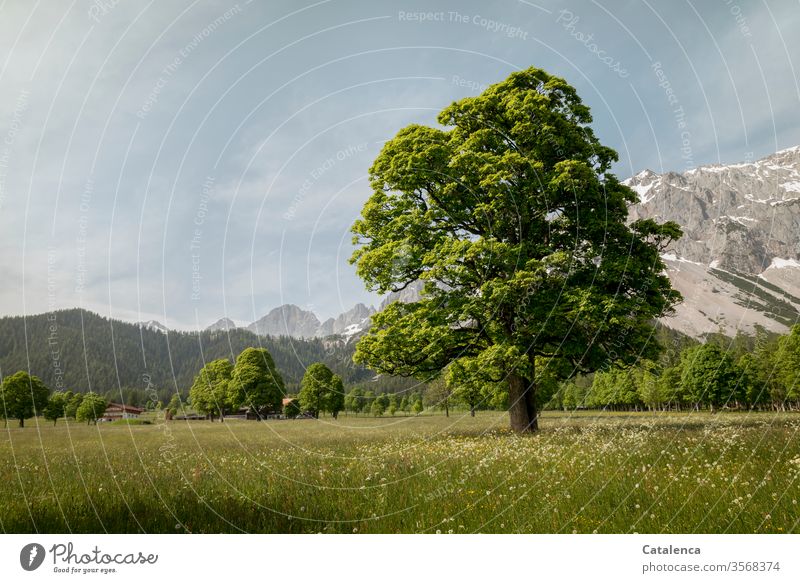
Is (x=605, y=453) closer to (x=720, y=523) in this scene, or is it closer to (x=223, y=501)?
(x=720, y=523)

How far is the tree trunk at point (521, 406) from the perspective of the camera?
1873cm

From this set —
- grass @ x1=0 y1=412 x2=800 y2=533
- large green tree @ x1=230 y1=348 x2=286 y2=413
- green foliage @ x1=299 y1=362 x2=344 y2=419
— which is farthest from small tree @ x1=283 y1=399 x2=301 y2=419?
grass @ x1=0 y1=412 x2=800 y2=533

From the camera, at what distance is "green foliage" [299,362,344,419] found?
71.4m

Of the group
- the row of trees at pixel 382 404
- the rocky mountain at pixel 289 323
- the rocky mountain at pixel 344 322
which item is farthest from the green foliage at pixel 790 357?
the rocky mountain at pixel 289 323

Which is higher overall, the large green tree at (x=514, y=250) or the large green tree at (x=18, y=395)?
the large green tree at (x=514, y=250)

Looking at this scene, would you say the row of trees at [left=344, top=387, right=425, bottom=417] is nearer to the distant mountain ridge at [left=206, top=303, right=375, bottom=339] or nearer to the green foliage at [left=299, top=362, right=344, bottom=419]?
the green foliage at [left=299, top=362, right=344, bottom=419]

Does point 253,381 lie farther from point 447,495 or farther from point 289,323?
point 447,495

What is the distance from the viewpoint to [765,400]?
9531cm

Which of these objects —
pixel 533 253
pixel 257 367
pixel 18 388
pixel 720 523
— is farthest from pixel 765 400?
pixel 18 388

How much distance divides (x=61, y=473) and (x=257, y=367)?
158ft

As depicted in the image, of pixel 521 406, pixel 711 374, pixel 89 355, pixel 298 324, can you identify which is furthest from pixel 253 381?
pixel 89 355

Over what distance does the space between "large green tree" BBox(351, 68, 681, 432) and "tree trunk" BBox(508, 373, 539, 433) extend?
0.18ft

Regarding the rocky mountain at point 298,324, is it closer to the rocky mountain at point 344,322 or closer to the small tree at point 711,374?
the rocky mountain at point 344,322

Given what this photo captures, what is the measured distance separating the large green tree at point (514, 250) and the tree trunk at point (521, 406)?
0.05 meters
